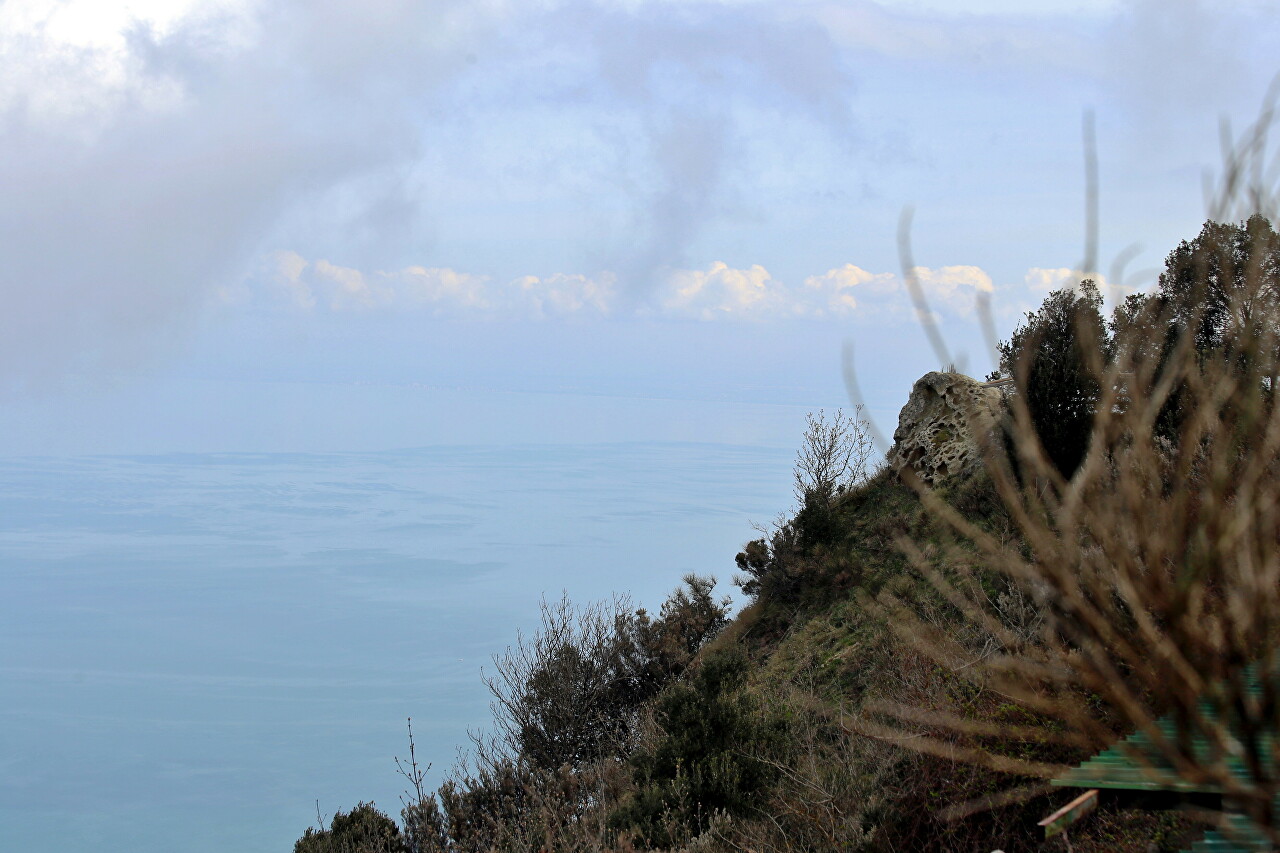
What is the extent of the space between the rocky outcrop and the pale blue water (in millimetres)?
33851

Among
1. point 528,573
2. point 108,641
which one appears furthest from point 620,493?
point 108,641

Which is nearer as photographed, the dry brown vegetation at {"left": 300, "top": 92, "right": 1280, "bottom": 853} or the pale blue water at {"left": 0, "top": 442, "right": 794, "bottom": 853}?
the dry brown vegetation at {"left": 300, "top": 92, "right": 1280, "bottom": 853}

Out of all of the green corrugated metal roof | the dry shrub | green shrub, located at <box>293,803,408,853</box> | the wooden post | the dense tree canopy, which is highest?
the dense tree canopy

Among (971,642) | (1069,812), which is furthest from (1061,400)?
(1069,812)

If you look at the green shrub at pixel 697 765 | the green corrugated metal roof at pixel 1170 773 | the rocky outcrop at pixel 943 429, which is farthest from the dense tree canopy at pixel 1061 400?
the green corrugated metal roof at pixel 1170 773

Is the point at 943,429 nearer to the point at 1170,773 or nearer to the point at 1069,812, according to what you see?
the point at 1069,812

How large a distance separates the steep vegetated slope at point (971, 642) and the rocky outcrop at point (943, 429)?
2.36 feet

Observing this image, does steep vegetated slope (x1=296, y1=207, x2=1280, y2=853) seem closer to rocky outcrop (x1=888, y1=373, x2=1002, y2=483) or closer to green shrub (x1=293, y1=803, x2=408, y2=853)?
green shrub (x1=293, y1=803, x2=408, y2=853)

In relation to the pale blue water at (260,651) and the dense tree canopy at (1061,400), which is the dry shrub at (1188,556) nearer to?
the dense tree canopy at (1061,400)

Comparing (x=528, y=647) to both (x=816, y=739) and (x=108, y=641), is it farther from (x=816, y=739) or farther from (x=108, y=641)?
(x=108, y=641)

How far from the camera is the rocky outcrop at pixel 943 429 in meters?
18.7

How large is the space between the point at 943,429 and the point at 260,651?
129m

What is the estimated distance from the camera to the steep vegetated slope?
7.70ft

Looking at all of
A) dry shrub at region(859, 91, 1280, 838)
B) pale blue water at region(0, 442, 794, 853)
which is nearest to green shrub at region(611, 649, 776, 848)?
dry shrub at region(859, 91, 1280, 838)
